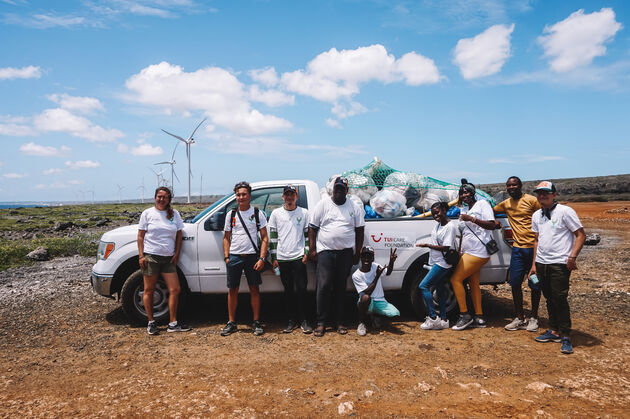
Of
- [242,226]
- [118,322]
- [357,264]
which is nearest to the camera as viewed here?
[242,226]

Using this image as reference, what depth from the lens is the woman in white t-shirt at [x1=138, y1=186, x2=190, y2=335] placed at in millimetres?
5035

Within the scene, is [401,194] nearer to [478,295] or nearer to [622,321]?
[478,295]

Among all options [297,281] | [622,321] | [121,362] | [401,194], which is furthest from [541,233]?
[121,362]

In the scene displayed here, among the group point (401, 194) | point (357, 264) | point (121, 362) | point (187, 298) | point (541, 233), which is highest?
point (401, 194)

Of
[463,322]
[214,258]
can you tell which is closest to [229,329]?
[214,258]

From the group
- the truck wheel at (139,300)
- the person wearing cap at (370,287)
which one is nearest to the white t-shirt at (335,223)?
the person wearing cap at (370,287)

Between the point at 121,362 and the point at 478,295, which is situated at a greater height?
the point at 478,295

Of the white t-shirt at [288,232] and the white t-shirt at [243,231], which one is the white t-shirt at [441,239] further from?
the white t-shirt at [243,231]

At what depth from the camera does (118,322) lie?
19.2 feet

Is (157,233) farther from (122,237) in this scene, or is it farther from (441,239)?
(441,239)

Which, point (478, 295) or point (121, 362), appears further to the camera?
point (478, 295)

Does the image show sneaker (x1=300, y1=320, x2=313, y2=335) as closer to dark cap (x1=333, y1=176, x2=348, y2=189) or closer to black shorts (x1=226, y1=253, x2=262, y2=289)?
black shorts (x1=226, y1=253, x2=262, y2=289)

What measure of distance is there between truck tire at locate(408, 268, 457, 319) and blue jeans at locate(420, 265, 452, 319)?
138mm

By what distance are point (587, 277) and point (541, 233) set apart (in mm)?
5011
